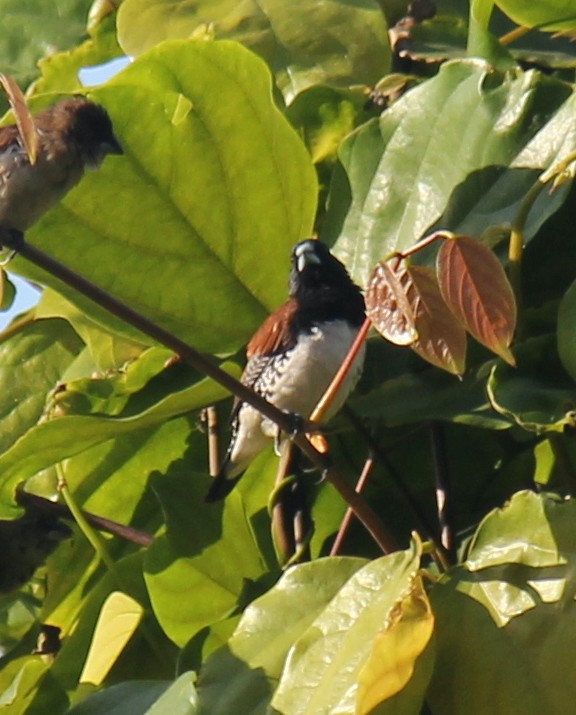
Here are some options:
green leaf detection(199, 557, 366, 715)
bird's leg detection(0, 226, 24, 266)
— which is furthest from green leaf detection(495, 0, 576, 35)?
green leaf detection(199, 557, 366, 715)

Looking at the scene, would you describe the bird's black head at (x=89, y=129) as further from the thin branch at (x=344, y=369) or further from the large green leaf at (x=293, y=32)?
the thin branch at (x=344, y=369)

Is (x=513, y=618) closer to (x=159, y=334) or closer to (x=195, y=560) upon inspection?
(x=159, y=334)

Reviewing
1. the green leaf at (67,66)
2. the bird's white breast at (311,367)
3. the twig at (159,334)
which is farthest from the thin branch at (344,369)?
the bird's white breast at (311,367)

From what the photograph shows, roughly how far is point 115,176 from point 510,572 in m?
0.89

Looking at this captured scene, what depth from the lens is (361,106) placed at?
7.25 ft

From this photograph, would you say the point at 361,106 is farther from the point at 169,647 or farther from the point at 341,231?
the point at 169,647

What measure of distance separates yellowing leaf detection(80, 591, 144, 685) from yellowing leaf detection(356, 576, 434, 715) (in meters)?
0.55

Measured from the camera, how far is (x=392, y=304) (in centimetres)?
132

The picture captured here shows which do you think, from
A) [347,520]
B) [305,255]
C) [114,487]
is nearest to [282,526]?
[347,520]

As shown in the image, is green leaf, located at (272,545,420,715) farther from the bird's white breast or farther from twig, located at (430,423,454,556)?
the bird's white breast

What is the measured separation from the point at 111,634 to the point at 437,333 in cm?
77

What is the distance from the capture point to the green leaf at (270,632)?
156cm

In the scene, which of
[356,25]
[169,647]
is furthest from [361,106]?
[169,647]

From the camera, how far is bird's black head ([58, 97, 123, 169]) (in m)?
2.07
